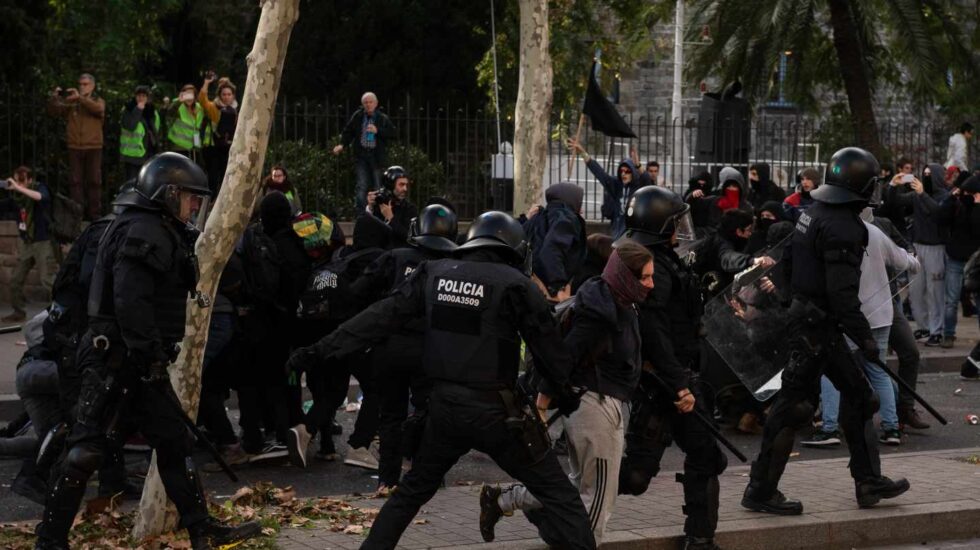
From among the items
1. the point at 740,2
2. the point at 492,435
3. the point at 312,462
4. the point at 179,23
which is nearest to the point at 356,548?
the point at 492,435

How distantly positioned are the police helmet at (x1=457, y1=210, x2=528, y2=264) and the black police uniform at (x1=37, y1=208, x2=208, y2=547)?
4.14ft

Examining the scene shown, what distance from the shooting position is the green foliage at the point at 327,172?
17734mm

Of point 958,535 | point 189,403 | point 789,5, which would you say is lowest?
point 958,535

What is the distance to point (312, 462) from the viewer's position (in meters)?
9.77

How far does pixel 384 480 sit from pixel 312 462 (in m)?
1.46

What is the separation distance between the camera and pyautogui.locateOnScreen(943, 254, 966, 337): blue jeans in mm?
15414

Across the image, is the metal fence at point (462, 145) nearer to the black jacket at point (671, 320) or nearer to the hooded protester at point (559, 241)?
the hooded protester at point (559, 241)

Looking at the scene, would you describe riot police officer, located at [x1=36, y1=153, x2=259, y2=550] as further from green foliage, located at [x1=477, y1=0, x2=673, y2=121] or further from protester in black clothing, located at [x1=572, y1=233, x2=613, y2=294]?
green foliage, located at [x1=477, y1=0, x2=673, y2=121]

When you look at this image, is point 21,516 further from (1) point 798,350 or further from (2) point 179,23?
(2) point 179,23

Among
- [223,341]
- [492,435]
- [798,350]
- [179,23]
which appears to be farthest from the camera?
[179,23]

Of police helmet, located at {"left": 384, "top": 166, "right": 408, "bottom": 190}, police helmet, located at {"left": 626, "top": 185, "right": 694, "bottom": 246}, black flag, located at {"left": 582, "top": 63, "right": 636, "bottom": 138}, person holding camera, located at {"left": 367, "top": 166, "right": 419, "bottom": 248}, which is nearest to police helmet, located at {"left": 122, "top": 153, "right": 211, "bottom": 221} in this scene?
police helmet, located at {"left": 626, "top": 185, "right": 694, "bottom": 246}

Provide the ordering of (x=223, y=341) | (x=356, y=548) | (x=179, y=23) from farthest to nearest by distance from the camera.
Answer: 1. (x=179, y=23)
2. (x=223, y=341)
3. (x=356, y=548)

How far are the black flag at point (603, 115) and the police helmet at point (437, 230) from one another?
9.89 metres

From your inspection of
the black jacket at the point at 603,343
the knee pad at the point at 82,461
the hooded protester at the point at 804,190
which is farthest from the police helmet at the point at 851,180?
the hooded protester at the point at 804,190
